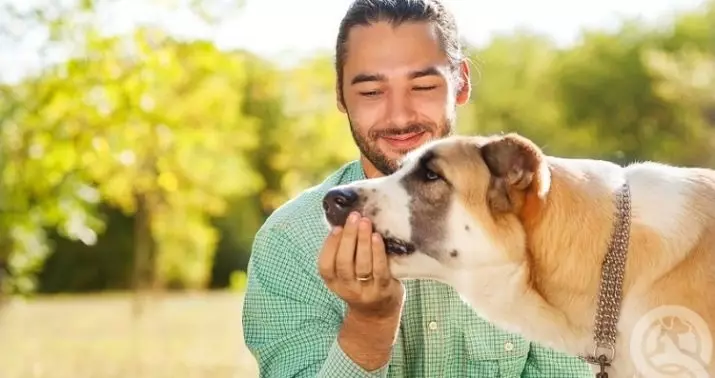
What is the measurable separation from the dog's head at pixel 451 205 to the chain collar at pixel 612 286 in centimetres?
23

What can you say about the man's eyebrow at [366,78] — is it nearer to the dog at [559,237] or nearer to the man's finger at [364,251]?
the dog at [559,237]

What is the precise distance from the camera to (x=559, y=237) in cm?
327

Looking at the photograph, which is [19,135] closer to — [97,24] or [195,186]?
[97,24]

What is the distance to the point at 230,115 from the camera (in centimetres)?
1966

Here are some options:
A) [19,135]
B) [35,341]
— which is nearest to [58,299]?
[35,341]

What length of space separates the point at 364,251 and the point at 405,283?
78 cm

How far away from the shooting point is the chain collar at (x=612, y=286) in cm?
320

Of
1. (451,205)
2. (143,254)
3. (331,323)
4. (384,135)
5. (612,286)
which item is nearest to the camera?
(612,286)

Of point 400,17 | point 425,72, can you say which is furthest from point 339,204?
point 400,17

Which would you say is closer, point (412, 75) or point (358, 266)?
point (358, 266)

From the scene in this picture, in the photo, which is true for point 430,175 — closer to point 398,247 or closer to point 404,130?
point 398,247

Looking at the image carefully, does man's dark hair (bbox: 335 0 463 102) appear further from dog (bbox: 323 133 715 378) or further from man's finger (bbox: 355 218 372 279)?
man's finger (bbox: 355 218 372 279)

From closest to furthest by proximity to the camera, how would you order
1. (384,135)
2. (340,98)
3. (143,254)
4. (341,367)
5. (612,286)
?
(612,286) < (341,367) < (384,135) < (340,98) < (143,254)

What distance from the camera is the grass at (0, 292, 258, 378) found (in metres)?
11.2
